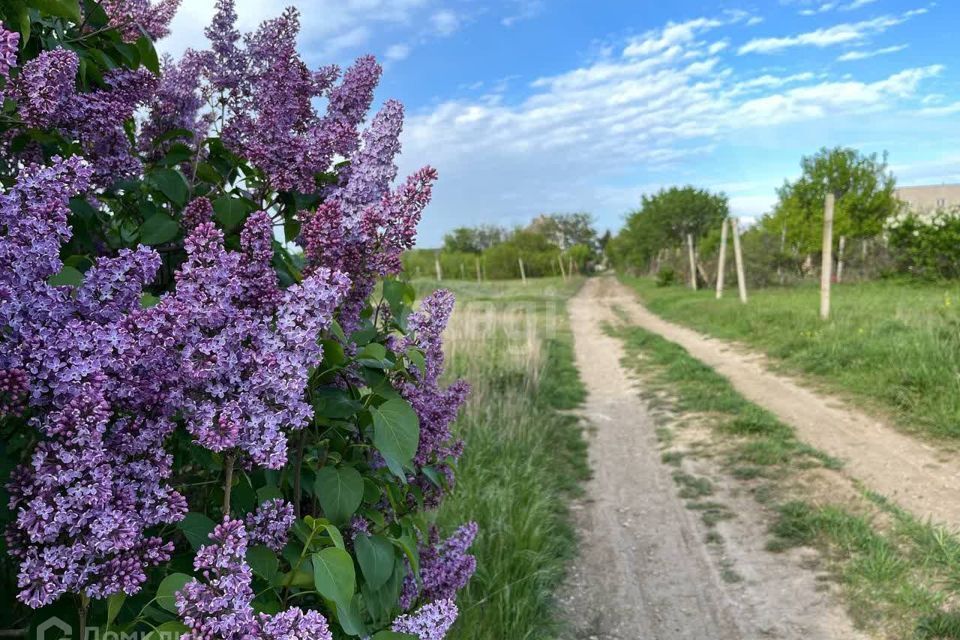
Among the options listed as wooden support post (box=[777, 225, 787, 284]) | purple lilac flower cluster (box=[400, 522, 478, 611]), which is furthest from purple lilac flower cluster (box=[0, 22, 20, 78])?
wooden support post (box=[777, 225, 787, 284])

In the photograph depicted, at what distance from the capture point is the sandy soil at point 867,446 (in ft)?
16.8

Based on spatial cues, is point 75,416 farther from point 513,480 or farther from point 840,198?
point 840,198

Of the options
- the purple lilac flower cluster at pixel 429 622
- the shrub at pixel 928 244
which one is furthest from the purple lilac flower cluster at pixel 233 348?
the shrub at pixel 928 244

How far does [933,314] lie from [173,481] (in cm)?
1265

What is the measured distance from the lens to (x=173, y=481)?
138 centimetres

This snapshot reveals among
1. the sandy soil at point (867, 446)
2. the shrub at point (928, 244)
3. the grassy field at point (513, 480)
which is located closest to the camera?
the grassy field at point (513, 480)

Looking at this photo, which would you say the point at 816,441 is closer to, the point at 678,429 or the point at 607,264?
the point at 678,429

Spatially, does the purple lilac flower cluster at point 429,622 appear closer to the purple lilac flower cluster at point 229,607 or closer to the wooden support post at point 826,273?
the purple lilac flower cluster at point 229,607

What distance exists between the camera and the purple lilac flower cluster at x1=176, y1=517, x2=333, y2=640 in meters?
0.98

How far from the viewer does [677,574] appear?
4.28 meters

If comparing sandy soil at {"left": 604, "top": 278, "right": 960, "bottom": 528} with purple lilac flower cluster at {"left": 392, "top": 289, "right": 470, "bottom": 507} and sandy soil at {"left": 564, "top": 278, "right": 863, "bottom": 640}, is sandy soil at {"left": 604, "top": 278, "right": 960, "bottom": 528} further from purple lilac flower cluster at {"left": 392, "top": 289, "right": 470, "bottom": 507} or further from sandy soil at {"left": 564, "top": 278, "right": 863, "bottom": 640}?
purple lilac flower cluster at {"left": 392, "top": 289, "right": 470, "bottom": 507}

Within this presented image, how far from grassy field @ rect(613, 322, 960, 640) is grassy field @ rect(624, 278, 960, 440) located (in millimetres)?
1378

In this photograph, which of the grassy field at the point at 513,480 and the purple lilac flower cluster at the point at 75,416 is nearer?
the purple lilac flower cluster at the point at 75,416

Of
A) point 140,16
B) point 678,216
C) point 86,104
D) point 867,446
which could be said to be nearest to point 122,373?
point 86,104
